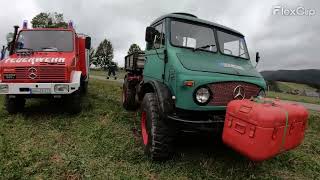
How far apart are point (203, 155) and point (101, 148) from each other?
1.82 m

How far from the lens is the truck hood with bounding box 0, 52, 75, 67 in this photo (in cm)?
823

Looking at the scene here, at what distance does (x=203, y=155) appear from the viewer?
5.98m

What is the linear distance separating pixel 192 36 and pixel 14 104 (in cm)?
525

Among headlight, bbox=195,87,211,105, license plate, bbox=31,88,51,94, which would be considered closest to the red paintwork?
license plate, bbox=31,88,51,94

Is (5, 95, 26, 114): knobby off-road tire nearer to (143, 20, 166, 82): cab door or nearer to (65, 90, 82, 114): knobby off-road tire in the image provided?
(65, 90, 82, 114): knobby off-road tire

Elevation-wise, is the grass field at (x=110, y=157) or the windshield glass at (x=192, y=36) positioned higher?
the windshield glass at (x=192, y=36)

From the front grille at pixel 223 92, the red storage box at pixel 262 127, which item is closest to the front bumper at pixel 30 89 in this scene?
the front grille at pixel 223 92

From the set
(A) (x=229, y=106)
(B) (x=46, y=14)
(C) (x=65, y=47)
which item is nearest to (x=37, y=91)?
(C) (x=65, y=47)

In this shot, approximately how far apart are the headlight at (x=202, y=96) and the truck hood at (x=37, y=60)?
430cm

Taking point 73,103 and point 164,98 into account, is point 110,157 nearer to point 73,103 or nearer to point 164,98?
point 164,98

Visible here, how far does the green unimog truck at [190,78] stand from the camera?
517cm

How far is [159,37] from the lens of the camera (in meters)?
6.41

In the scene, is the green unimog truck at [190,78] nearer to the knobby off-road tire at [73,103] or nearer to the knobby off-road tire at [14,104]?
the knobby off-road tire at [73,103]

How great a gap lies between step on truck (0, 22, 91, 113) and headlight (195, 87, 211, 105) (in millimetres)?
4098
